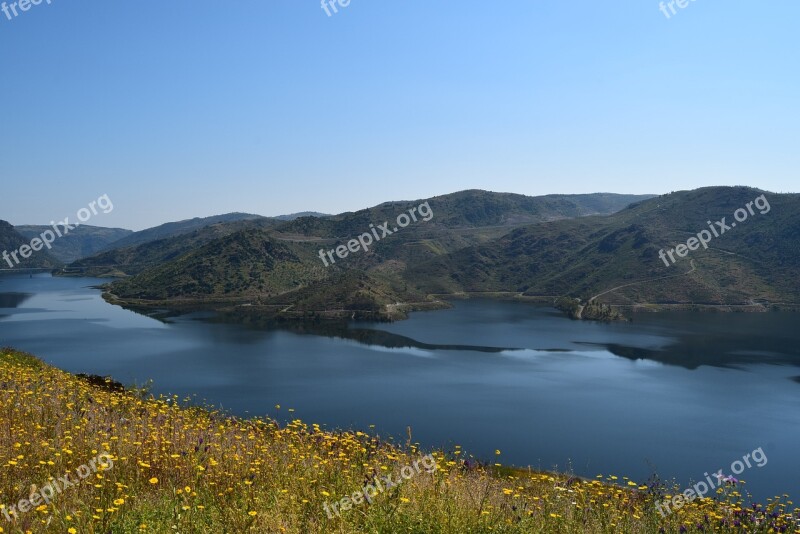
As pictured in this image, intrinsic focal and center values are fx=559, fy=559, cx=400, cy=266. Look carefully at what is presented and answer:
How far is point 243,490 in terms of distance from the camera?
7121mm

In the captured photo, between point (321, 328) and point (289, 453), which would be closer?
point (289, 453)

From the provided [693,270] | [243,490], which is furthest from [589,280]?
[243,490]

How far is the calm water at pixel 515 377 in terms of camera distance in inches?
1812

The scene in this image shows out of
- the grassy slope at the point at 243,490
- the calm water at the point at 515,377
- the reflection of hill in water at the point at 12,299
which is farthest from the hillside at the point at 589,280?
the grassy slope at the point at 243,490

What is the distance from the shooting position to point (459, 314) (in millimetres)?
146500

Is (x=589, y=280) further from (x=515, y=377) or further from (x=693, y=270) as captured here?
(x=515, y=377)

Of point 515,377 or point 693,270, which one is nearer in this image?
point 515,377

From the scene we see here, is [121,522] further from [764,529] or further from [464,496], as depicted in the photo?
[764,529]

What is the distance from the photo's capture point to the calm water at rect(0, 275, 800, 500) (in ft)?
151

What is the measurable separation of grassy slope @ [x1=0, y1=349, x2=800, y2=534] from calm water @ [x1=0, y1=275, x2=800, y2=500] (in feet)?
21.4

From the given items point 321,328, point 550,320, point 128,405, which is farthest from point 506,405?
point 550,320

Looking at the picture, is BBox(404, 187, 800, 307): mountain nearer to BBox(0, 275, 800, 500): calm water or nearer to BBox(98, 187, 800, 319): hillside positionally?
BBox(98, 187, 800, 319): hillside

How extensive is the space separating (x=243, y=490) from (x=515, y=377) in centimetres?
7073

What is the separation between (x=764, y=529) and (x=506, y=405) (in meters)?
51.9
